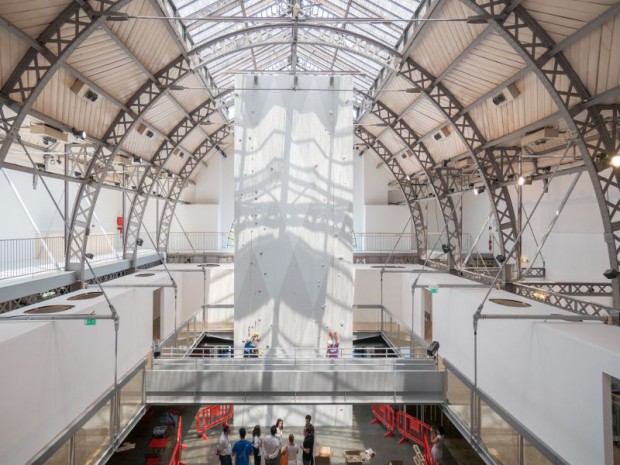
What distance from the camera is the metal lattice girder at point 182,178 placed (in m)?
22.9

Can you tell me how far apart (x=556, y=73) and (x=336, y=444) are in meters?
11.0

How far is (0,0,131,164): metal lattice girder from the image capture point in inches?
321

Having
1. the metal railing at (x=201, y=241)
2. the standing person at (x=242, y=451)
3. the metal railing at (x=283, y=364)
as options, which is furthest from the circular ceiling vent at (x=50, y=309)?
the metal railing at (x=201, y=241)

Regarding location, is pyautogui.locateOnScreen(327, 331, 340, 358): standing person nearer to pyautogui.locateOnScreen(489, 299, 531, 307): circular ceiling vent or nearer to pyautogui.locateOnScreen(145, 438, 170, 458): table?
pyautogui.locateOnScreen(489, 299, 531, 307): circular ceiling vent

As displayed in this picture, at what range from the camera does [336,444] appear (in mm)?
11844

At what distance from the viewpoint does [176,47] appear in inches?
496

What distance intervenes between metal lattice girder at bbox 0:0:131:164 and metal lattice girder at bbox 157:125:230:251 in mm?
14182

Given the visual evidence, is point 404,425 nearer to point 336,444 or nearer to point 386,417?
point 386,417

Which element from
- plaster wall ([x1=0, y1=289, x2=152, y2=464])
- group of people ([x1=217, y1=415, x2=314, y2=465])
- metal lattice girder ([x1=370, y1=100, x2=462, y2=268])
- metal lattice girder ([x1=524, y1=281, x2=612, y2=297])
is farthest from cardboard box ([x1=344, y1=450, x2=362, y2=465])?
metal lattice girder ([x1=370, y1=100, x2=462, y2=268])

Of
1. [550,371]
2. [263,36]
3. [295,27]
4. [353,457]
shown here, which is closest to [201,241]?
[263,36]

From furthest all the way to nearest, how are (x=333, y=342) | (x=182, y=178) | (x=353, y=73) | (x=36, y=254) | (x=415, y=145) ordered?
(x=182, y=178)
(x=415, y=145)
(x=36, y=254)
(x=353, y=73)
(x=333, y=342)

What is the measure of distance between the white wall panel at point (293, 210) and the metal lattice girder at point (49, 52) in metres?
5.59

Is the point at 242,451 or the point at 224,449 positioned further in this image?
the point at 224,449

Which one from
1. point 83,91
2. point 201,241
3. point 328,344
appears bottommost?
point 328,344
